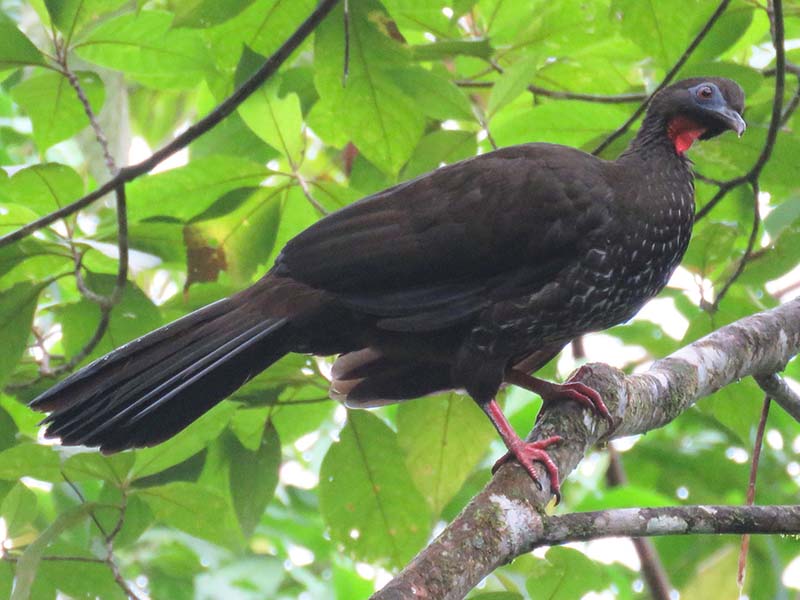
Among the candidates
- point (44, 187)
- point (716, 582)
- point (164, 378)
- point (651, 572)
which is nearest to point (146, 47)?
point (44, 187)

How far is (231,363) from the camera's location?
110 inches

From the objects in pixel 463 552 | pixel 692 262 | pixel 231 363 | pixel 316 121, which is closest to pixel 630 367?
pixel 692 262

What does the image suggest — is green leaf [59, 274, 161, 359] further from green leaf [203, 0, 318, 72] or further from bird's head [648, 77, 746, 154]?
bird's head [648, 77, 746, 154]

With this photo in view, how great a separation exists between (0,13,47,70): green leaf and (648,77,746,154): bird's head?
1.76 metres

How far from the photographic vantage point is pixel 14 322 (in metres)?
2.93

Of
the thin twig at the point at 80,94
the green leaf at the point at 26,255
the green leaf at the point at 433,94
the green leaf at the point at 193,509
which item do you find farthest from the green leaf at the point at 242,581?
the green leaf at the point at 433,94

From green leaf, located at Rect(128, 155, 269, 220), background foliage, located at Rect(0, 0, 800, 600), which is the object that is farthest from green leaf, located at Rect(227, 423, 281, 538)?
green leaf, located at Rect(128, 155, 269, 220)

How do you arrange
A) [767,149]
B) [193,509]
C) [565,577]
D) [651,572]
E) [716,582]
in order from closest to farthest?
[565,577] < [193,509] < [767,149] < [716,582] < [651,572]

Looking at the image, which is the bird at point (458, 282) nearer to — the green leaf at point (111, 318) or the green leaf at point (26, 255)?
the green leaf at point (111, 318)

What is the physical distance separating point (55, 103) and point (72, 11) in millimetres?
289

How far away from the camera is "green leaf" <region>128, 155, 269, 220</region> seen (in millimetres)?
3178

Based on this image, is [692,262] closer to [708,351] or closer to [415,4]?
[708,351]

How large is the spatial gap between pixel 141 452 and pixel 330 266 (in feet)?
2.24

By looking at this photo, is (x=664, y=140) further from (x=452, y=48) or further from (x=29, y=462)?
(x=29, y=462)
